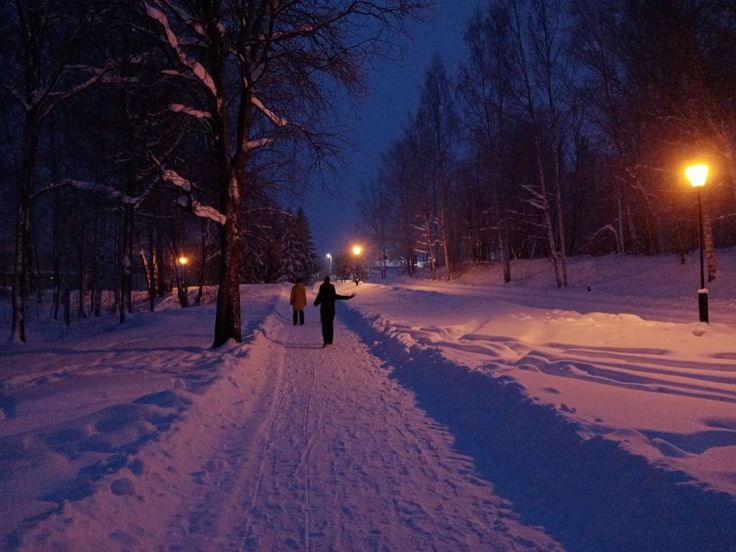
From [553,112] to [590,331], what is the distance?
55.2 ft

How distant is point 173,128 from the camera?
33.0 feet

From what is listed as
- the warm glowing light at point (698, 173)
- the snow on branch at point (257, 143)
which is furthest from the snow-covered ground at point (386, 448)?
the snow on branch at point (257, 143)

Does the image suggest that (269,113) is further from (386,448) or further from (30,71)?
(386,448)

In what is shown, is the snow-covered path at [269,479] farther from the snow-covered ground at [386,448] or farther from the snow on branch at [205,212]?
the snow on branch at [205,212]

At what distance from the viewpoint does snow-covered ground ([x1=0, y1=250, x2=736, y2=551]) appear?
3102mm

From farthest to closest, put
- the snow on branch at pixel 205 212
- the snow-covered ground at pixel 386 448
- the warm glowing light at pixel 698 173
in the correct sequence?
the warm glowing light at pixel 698 173 < the snow on branch at pixel 205 212 < the snow-covered ground at pixel 386 448

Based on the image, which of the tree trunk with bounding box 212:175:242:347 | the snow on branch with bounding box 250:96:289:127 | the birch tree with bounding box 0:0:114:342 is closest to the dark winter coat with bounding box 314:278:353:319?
the tree trunk with bounding box 212:175:242:347

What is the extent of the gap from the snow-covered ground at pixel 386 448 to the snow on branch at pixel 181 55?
18.8 feet

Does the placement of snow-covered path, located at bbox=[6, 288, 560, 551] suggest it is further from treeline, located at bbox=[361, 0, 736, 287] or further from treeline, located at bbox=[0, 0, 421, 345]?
treeline, located at bbox=[361, 0, 736, 287]

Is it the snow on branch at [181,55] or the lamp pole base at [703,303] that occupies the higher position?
the snow on branch at [181,55]

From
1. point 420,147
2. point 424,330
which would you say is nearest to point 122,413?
point 424,330

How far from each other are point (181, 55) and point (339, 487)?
8.66m

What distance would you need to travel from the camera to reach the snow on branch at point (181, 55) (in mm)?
8062

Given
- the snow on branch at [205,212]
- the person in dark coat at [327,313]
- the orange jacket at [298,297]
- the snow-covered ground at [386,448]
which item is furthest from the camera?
the orange jacket at [298,297]
